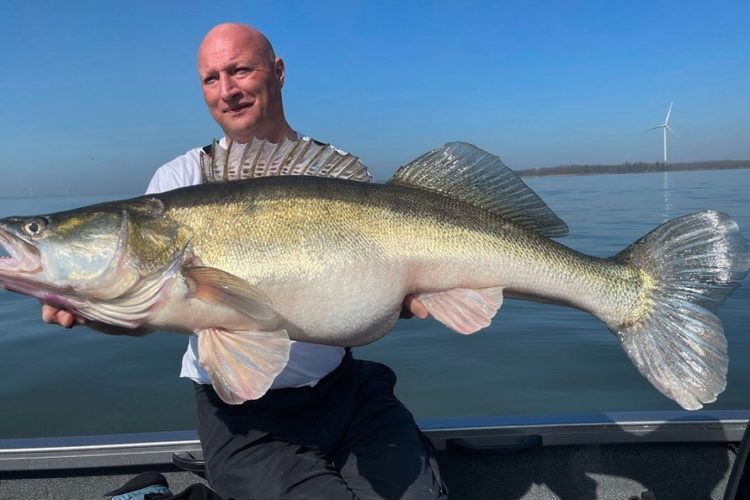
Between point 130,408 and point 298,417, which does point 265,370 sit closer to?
point 298,417

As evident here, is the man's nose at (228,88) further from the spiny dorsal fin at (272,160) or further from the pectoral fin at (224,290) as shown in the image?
the pectoral fin at (224,290)

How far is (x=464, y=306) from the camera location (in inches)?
108

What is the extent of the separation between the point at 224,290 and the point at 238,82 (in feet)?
6.52

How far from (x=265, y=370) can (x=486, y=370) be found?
5.40 metres

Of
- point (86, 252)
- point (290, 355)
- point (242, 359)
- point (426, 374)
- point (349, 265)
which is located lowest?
point (426, 374)

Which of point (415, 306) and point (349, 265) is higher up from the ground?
point (349, 265)

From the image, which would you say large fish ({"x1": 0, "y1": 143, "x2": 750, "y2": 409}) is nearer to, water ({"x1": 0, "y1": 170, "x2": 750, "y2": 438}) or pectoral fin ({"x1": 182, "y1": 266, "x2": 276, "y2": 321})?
Answer: pectoral fin ({"x1": 182, "y1": 266, "x2": 276, "y2": 321})

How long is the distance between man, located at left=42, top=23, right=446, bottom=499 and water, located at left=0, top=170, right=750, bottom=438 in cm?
311

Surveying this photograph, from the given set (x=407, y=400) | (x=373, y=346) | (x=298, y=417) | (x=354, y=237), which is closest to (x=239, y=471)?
(x=298, y=417)

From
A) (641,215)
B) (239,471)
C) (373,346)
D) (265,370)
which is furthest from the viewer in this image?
(641,215)

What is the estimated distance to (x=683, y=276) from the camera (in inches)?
107

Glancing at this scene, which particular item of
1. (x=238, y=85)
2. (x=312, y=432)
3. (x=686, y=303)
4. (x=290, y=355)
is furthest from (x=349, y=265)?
(x=238, y=85)

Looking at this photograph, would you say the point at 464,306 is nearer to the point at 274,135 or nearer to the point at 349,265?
the point at 349,265

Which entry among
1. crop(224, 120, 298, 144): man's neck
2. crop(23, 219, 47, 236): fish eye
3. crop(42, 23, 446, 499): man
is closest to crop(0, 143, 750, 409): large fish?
crop(23, 219, 47, 236): fish eye
